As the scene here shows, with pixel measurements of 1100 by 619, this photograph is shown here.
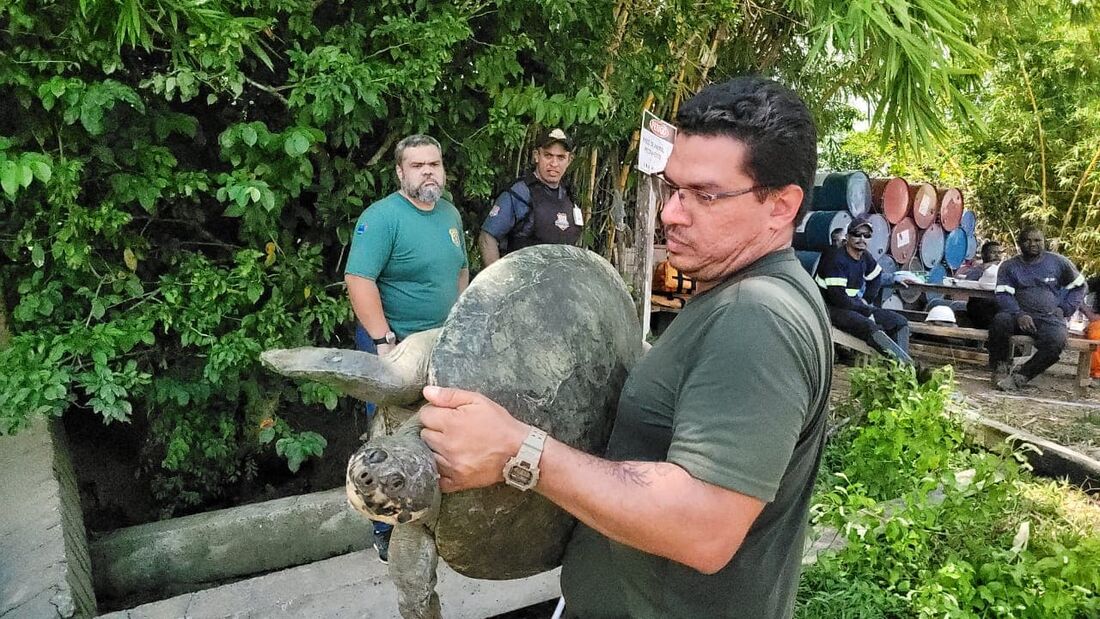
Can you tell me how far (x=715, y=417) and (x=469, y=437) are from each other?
12.4 inches

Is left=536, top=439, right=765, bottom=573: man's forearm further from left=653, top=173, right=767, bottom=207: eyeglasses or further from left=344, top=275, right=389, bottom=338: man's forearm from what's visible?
left=344, top=275, right=389, bottom=338: man's forearm

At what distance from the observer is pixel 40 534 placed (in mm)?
2436

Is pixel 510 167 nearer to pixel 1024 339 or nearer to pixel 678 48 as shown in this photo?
pixel 678 48

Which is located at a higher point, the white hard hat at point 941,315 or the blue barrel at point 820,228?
the blue barrel at point 820,228

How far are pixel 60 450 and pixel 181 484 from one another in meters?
0.63

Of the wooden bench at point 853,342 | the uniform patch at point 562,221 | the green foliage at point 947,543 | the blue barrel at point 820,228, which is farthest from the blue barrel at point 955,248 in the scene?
the uniform patch at point 562,221

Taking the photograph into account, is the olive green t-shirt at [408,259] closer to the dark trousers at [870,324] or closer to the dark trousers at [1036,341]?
the dark trousers at [870,324]

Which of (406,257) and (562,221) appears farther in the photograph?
(562,221)

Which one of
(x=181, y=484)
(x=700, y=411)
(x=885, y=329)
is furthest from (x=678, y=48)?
(x=700, y=411)

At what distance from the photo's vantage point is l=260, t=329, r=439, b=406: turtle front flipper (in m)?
1.04

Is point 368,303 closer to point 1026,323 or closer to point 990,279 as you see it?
point 1026,323

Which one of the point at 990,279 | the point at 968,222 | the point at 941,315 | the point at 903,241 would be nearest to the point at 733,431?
the point at 941,315

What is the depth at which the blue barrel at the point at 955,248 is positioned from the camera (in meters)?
10.6

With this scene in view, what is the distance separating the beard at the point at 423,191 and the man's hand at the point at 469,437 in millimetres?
2149
